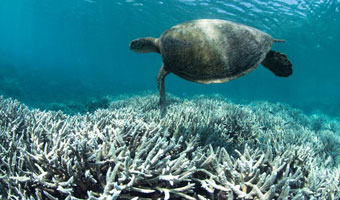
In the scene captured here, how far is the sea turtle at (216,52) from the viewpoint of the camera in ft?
9.05

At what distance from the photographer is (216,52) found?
277 cm

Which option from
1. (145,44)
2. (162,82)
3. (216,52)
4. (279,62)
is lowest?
(279,62)

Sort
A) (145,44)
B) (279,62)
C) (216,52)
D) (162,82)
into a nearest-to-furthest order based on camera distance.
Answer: (216,52) → (279,62) → (162,82) → (145,44)

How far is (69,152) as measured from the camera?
6.86 ft

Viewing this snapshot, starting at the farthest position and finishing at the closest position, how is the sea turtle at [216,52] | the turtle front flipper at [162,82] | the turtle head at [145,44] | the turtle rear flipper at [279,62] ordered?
the turtle head at [145,44], the turtle front flipper at [162,82], the turtle rear flipper at [279,62], the sea turtle at [216,52]

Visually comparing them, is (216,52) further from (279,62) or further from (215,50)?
(279,62)

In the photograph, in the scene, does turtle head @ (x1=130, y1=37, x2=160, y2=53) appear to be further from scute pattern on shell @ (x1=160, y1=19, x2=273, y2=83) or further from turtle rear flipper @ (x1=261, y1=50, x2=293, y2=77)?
turtle rear flipper @ (x1=261, y1=50, x2=293, y2=77)

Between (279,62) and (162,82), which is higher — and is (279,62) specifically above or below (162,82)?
below

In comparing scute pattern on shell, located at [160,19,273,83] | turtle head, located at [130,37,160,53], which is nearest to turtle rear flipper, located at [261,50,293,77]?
scute pattern on shell, located at [160,19,273,83]

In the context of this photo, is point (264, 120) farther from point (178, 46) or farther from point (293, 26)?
point (293, 26)

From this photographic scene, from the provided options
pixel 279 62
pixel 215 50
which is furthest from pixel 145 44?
pixel 279 62

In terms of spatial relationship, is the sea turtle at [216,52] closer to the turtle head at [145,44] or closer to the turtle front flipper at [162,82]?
the turtle front flipper at [162,82]

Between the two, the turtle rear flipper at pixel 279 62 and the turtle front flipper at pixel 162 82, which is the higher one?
the turtle front flipper at pixel 162 82

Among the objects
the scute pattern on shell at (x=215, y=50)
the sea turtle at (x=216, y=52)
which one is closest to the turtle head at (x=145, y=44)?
the sea turtle at (x=216, y=52)
